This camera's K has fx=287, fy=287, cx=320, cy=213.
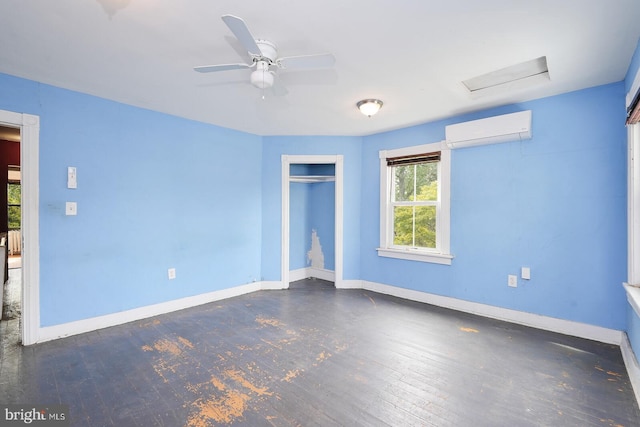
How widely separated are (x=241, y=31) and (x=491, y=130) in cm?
283

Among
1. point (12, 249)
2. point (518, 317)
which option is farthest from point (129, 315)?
point (12, 249)

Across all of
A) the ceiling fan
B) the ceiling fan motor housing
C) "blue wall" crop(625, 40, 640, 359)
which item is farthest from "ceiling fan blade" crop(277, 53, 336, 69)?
"blue wall" crop(625, 40, 640, 359)

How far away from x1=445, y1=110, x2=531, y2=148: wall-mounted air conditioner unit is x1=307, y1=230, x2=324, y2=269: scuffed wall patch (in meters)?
2.77

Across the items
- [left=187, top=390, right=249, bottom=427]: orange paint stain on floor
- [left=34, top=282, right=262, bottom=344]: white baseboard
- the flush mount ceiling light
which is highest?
the flush mount ceiling light

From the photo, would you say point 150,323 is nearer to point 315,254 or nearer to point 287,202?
point 287,202

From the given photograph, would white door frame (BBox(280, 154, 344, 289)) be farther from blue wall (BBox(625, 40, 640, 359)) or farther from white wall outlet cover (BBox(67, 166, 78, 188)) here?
blue wall (BBox(625, 40, 640, 359))

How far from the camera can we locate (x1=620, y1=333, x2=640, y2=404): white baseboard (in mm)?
1943

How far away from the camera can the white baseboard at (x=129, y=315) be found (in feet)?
9.06

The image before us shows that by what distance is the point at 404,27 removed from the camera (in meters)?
1.87

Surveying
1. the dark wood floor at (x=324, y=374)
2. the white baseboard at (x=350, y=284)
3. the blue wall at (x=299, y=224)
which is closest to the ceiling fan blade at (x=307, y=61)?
the dark wood floor at (x=324, y=374)

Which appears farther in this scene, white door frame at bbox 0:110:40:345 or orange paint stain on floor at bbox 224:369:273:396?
white door frame at bbox 0:110:40:345

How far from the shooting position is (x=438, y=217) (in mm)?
3826

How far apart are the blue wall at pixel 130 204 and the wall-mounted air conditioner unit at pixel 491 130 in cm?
290

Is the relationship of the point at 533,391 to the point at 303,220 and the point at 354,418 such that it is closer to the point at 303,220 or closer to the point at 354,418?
the point at 354,418
